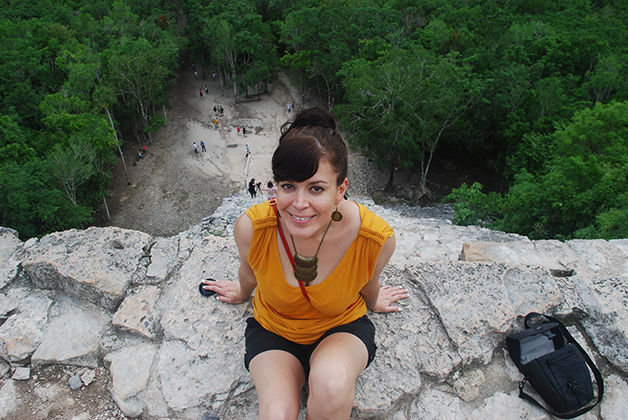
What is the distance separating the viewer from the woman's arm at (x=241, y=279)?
2461 millimetres

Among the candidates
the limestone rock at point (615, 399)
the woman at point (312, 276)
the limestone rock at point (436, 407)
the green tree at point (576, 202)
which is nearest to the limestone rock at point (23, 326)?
the woman at point (312, 276)

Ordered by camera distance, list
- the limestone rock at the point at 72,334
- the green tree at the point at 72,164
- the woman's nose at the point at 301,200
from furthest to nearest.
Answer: the green tree at the point at 72,164
the limestone rock at the point at 72,334
the woman's nose at the point at 301,200

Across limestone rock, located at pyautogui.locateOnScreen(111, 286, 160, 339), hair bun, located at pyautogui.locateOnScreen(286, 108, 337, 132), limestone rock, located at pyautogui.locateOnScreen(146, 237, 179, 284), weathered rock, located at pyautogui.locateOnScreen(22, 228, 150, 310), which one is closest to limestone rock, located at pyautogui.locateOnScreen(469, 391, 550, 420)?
hair bun, located at pyautogui.locateOnScreen(286, 108, 337, 132)

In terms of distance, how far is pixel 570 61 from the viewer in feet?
63.6

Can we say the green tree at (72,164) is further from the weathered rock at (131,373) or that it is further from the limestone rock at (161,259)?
the weathered rock at (131,373)

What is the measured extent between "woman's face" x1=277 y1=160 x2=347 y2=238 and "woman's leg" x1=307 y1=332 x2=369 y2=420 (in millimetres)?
747

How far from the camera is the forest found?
11828 mm

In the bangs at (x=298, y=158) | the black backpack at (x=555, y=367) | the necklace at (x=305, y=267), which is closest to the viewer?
the bangs at (x=298, y=158)

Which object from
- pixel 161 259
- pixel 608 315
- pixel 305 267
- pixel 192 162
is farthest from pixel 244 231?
pixel 192 162

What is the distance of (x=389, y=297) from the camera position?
125 inches

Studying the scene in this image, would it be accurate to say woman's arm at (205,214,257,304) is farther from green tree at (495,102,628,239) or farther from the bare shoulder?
green tree at (495,102,628,239)

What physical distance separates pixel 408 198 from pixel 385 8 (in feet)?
43.0

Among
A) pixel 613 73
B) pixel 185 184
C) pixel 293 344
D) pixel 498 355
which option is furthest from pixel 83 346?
pixel 613 73

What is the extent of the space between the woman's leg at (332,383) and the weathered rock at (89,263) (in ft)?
7.19
